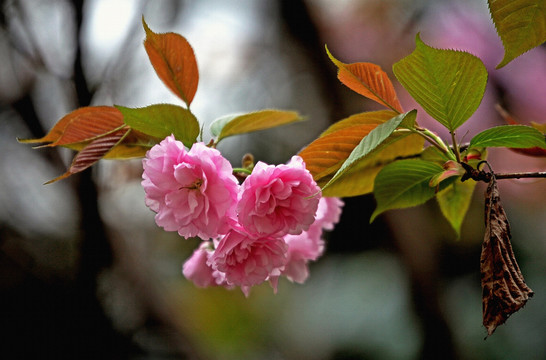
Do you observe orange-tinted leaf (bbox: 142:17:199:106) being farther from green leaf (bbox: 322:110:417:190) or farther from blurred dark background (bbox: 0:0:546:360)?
blurred dark background (bbox: 0:0:546:360)

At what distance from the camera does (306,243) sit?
0.46 meters

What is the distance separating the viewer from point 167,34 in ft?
1.17

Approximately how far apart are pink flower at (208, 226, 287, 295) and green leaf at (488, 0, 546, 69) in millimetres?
194

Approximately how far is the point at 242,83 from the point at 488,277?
155 cm

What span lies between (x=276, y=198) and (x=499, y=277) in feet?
0.46

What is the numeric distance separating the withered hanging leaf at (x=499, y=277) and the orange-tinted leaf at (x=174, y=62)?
24cm

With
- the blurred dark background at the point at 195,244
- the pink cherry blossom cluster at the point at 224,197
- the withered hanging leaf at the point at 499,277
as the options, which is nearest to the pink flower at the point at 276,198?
the pink cherry blossom cluster at the point at 224,197

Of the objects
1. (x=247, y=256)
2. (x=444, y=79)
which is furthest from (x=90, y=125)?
(x=444, y=79)

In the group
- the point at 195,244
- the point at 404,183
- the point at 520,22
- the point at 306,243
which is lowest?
the point at 195,244

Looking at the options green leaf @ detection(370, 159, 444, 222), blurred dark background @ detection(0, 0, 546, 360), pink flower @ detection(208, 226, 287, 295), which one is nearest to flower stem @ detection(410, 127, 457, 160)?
green leaf @ detection(370, 159, 444, 222)

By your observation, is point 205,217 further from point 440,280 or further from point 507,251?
point 440,280

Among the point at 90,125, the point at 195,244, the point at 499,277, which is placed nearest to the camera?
the point at 499,277

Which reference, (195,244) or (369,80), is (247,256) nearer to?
(369,80)

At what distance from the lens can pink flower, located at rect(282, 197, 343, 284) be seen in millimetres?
455
